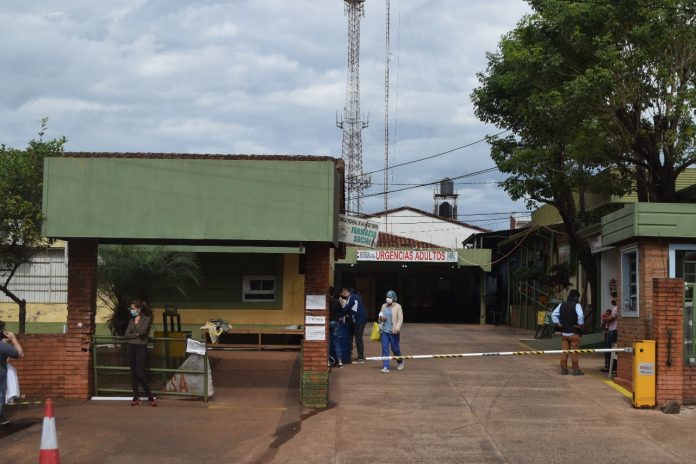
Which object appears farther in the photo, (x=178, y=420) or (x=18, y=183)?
(x=18, y=183)

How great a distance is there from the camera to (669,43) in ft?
55.8

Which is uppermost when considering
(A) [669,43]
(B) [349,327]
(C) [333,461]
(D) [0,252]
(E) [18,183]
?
(A) [669,43]

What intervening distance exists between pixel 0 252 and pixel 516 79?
41.3ft

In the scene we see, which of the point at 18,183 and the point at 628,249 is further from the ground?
the point at 18,183

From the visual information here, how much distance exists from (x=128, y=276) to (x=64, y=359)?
17.2 feet

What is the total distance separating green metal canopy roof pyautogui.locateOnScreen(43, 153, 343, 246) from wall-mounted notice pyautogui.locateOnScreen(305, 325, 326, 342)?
1.38 m

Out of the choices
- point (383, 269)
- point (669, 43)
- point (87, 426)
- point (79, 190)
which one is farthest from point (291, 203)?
point (383, 269)

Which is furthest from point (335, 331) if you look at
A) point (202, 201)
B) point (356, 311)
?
point (202, 201)

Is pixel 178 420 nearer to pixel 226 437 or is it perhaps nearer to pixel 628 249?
pixel 226 437

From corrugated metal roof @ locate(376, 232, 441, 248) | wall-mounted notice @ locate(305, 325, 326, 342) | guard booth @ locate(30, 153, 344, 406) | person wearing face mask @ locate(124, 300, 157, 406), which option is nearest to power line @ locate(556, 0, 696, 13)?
guard booth @ locate(30, 153, 344, 406)

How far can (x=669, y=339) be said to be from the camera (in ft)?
41.2

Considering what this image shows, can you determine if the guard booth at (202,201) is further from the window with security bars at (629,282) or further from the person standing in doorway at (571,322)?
the window with security bars at (629,282)

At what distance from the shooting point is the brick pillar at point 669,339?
12.5 m

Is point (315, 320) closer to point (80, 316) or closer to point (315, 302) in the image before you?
point (315, 302)
